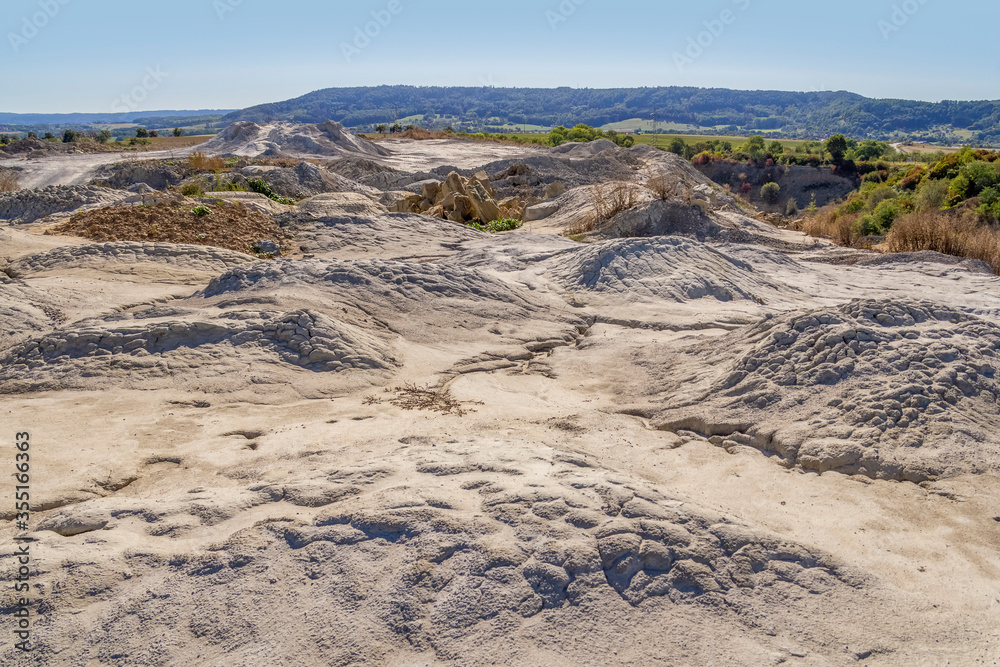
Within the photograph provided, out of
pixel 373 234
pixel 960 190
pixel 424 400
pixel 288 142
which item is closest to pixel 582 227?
pixel 373 234

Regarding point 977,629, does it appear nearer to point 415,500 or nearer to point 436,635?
point 436,635

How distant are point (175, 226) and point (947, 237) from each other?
46.2 feet

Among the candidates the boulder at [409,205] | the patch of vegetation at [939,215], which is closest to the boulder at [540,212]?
the boulder at [409,205]

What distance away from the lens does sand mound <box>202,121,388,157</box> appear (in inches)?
1109

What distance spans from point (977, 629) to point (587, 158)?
22983 mm

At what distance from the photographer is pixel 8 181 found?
18.7 metres

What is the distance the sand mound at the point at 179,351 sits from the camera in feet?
18.0

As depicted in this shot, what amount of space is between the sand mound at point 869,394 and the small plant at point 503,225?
29.0ft

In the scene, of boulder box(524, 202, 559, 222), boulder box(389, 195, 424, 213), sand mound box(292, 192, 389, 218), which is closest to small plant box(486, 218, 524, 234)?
boulder box(524, 202, 559, 222)

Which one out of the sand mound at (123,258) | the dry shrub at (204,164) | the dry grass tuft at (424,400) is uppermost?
the dry shrub at (204,164)

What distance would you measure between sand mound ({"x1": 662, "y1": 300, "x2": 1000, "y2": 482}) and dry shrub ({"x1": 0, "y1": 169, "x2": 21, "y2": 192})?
19.7m

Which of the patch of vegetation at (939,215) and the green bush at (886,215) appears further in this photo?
the green bush at (886,215)

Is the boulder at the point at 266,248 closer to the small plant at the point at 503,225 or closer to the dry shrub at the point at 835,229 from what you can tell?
the small plant at the point at 503,225

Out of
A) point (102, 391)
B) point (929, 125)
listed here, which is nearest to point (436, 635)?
point (102, 391)
